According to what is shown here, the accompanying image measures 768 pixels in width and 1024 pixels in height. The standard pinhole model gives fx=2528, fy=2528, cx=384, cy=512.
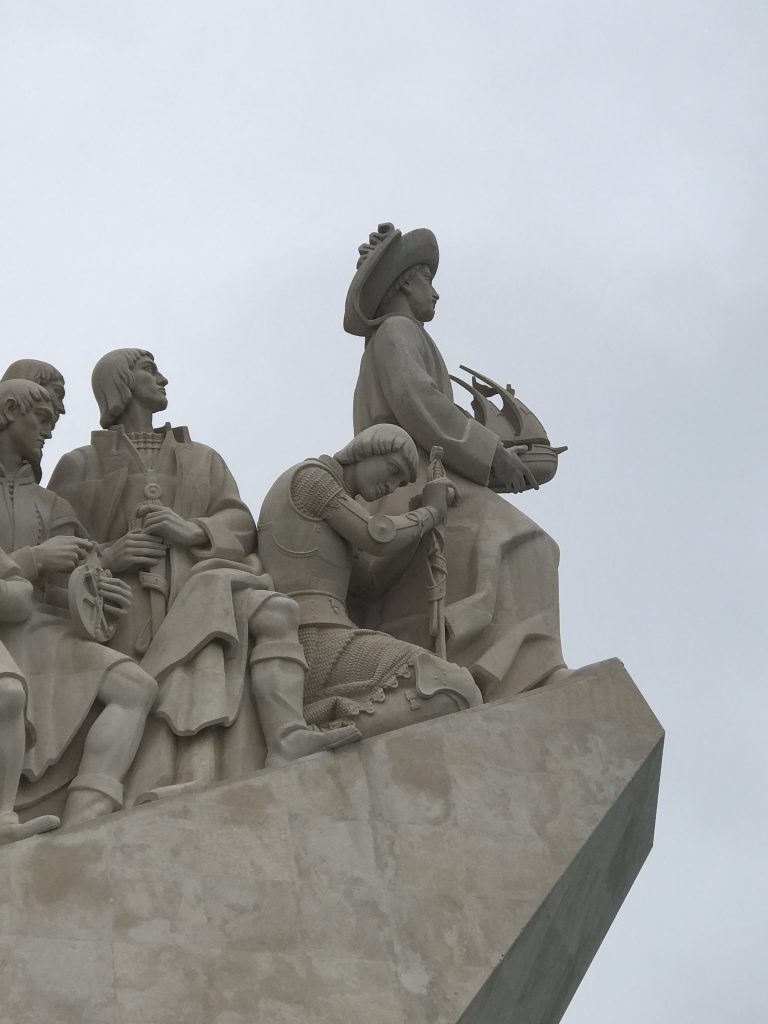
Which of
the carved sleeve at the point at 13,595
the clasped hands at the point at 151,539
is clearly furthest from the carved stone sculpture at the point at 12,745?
the clasped hands at the point at 151,539

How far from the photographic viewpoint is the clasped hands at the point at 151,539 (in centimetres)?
1172

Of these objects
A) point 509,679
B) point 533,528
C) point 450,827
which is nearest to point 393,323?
point 533,528

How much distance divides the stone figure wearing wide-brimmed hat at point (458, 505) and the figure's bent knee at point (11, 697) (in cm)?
228

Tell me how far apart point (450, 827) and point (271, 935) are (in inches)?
40.5

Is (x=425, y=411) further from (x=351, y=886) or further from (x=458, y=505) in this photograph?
(x=351, y=886)

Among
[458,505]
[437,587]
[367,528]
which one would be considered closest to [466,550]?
[458,505]

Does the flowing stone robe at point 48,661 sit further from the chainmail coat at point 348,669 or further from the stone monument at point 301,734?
the chainmail coat at point 348,669

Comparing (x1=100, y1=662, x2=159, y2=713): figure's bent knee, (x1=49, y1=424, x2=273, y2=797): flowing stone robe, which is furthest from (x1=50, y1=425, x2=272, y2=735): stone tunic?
(x1=100, y1=662, x2=159, y2=713): figure's bent knee

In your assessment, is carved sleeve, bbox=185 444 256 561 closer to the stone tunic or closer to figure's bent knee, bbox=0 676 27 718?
the stone tunic

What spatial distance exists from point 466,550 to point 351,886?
2.50m

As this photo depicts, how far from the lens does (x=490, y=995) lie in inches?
417

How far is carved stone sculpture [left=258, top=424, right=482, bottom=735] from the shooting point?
11.4 metres

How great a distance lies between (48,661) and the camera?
11.1 m

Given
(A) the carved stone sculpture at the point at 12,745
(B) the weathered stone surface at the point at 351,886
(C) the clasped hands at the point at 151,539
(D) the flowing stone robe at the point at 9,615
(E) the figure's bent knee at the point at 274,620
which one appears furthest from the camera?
(C) the clasped hands at the point at 151,539
